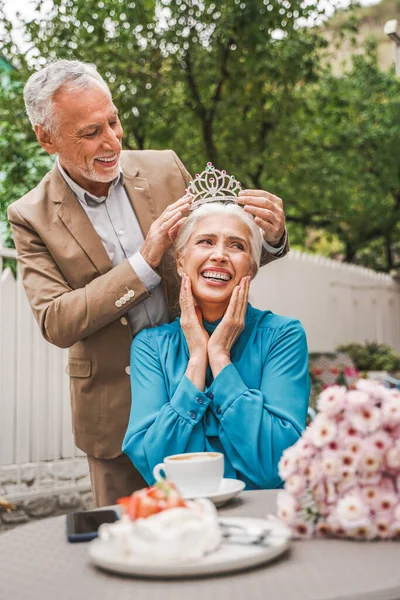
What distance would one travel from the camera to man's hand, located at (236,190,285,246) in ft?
8.06

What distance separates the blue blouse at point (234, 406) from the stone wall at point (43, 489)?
3.10 meters

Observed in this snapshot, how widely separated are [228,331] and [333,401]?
0.98m

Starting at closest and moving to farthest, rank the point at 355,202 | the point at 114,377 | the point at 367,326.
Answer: the point at 114,377, the point at 367,326, the point at 355,202

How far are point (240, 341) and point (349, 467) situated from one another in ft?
3.56

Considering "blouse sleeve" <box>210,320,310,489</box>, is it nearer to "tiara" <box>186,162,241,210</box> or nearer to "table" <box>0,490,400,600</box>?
"tiara" <box>186,162,241,210</box>

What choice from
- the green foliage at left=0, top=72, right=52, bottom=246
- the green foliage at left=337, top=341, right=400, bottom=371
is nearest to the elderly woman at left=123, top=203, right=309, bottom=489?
the green foliage at left=0, top=72, right=52, bottom=246

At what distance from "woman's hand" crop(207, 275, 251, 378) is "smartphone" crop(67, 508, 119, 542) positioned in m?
0.71

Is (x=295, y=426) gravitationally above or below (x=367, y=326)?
below

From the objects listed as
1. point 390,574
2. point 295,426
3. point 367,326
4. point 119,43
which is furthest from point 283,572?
point 367,326

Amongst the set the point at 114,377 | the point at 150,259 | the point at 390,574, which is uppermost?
the point at 150,259

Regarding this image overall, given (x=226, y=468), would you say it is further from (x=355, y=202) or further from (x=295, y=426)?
(x=355, y=202)

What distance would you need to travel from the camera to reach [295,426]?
2107 millimetres

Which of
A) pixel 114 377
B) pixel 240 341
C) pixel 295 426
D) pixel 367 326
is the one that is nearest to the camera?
pixel 295 426

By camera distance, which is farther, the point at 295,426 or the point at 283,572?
the point at 295,426
